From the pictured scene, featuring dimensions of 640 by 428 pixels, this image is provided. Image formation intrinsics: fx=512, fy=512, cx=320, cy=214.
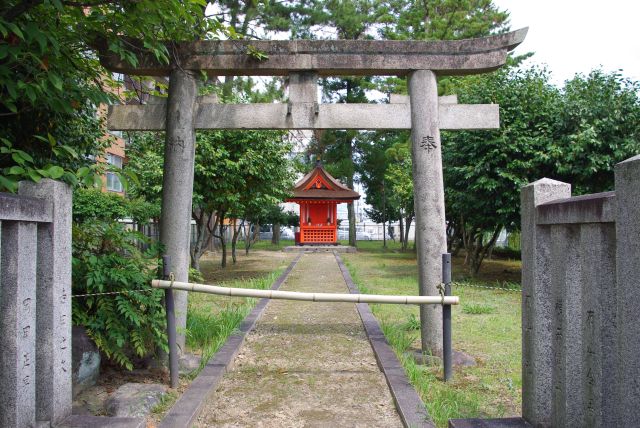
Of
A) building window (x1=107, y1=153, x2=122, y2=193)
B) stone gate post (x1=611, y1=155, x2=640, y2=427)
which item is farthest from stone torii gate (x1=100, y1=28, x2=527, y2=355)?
building window (x1=107, y1=153, x2=122, y2=193)

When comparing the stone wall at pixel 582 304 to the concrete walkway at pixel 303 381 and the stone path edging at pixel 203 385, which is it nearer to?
the concrete walkway at pixel 303 381

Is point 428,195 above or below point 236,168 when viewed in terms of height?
below

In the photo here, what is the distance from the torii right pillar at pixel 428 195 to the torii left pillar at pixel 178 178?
8.88 ft

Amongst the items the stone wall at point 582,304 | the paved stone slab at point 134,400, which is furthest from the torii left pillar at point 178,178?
the stone wall at point 582,304

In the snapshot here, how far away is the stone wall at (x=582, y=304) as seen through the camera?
7.27 feet

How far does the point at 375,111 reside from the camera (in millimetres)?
6203

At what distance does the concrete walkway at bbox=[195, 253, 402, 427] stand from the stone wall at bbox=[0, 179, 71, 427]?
55.6 inches

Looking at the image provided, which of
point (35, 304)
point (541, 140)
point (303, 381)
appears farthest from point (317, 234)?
point (35, 304)

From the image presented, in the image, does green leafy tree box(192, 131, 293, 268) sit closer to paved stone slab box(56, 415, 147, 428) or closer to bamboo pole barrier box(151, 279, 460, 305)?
bamboo pole barrier box(151, 279, 460, 305)

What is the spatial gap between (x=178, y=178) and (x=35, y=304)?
2881mm

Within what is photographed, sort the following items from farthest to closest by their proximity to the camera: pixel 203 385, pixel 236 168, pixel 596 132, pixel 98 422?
pixel 236 168, pixel 596 132, pixel 203 385, pixel 98 422

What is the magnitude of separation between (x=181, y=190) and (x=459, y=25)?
1978cm

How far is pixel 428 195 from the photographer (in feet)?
20.3

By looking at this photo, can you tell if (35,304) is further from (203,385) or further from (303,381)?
(303,381)
